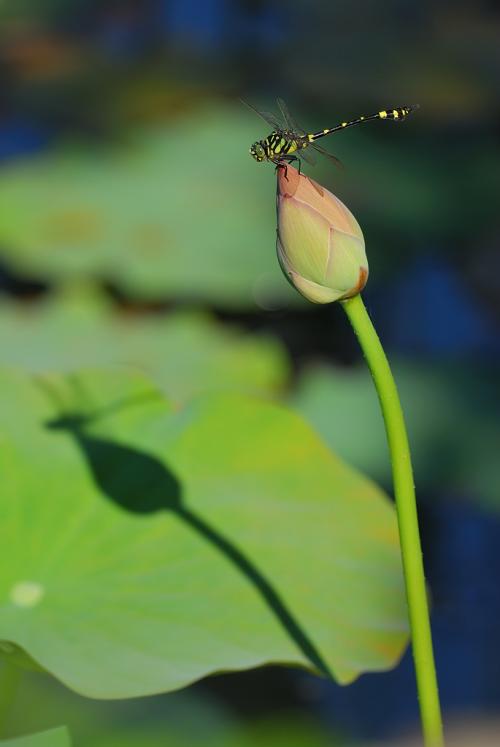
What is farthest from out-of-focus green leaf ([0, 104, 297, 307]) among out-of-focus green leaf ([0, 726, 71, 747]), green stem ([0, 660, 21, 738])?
out-of-focus green leaf ([0, 726, 71, 747])

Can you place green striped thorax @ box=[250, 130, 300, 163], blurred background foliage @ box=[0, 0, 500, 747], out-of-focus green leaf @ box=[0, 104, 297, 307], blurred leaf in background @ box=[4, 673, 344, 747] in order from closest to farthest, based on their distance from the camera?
green striped thorax @ box=[250, 130, 300, 163] → blurred leaf in background @ box=[4, 673, 344, 747] → blurred background foliage @ box=[0, 0, 500, 747] → out-of-focus green leaf @ box=[0, 104, 297, 307]

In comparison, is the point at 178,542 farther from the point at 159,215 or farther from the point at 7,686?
the point at 159,215

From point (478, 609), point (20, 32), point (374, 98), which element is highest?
point (20, 32)

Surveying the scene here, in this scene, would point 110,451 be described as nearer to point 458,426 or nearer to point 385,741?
point 385,741

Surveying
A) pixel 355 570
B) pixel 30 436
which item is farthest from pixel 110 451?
pixel 355 570

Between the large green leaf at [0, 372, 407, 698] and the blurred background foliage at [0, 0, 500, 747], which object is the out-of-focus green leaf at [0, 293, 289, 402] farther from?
the large green leaf at [0, 372, 407, 698]

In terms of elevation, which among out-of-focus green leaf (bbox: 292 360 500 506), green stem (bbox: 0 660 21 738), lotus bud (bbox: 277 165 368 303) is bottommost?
out-of-focus green leaf (bbox: 292 360 500 506)
